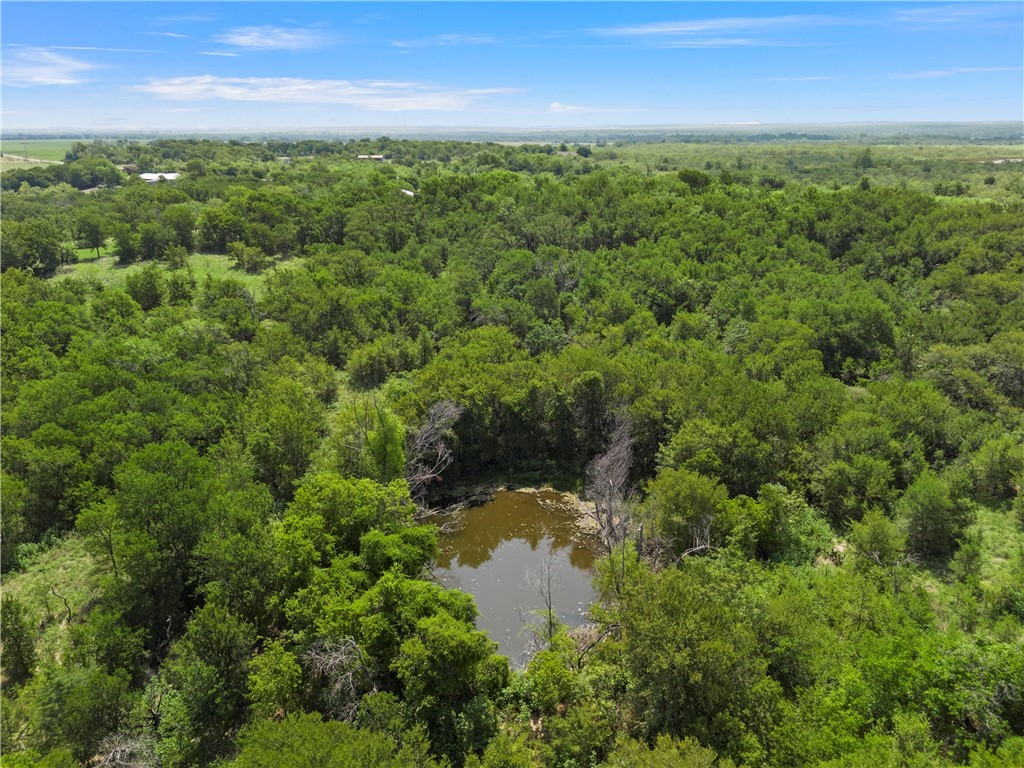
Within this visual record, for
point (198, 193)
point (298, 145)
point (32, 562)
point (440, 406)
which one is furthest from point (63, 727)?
→ point (298, 145)

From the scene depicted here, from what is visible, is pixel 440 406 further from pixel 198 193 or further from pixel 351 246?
pixel 198 193

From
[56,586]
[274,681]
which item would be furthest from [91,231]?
[274,681]

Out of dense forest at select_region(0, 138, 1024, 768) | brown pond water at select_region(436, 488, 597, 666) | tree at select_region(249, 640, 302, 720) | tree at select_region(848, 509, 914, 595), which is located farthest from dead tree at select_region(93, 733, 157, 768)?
tree at select_region(848, 509, 914, 595)

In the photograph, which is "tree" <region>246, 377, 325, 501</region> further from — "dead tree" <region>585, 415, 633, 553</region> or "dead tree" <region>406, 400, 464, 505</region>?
"dead tree" <region>585, 415, 633, 553</region>

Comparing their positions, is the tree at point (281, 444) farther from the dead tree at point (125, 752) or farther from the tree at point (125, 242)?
the tree at point (125, 242)

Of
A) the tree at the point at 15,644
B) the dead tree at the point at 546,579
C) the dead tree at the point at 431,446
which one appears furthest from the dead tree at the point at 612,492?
the tree at the point at 15,644

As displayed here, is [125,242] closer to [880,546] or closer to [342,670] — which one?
[342,670]
